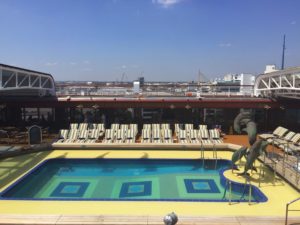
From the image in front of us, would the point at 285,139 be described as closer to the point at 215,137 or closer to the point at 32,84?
the point at 215,137

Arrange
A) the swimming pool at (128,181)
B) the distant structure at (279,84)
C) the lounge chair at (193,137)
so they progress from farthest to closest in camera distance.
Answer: the lounge chair at (193,137)
the distant structure at (279,84)
the swimming pool at (128,181)

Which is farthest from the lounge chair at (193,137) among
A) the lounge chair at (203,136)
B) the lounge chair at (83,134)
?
the lounge chair at (83,134)

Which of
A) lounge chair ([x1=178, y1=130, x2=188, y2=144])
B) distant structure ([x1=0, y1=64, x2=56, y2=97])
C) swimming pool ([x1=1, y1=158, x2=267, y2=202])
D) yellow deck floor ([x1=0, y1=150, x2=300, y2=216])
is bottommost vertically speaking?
swimming pool ([x1=1, y1=158, x2=267, y2=202])

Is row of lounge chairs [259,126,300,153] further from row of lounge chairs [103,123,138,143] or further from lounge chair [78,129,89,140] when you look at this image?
lounge chair [78,129,89,140]

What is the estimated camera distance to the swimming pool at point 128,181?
9.88m

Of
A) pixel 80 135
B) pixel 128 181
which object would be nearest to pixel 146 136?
pixel 80 135

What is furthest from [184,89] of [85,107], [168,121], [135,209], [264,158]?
[135,209]

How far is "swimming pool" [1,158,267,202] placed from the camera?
988cm

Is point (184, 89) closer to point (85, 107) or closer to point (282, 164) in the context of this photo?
point (85, 107)

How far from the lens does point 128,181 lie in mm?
11602

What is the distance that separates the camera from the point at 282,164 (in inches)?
440

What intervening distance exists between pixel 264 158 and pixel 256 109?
325 inches

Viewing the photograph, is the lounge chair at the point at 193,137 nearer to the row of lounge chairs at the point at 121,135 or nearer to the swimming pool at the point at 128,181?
the swimming pool at the point at 128,181

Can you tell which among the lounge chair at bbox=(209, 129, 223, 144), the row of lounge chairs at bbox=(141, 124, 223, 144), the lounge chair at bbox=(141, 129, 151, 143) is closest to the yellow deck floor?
A: the lounge chair at bbox=(209, 129, 223, 144)
